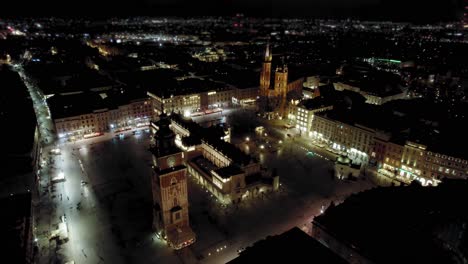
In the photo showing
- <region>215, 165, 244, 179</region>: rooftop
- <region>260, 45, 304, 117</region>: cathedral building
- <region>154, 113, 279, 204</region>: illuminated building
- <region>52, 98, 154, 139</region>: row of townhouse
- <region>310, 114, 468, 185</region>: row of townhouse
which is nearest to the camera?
<region>215, 165, 244, 179</region>: rooftop

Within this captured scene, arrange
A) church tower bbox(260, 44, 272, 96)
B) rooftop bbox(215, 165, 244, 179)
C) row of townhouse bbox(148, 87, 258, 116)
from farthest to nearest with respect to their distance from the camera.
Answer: church tower bbox(260, 44, 272, 96) → row of townhouse bbox(148, 87, 258, 116) → rooftop bbox(215, 165, 244, 179)

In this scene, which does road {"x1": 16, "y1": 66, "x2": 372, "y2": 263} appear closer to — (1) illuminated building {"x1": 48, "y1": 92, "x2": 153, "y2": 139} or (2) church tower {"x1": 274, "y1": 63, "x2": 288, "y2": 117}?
(1) illuminated building {"x1": 48, "y1": 92, "x2": 153, "y2": 139}

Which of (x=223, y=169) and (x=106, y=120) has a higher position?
(x=223, y=169)

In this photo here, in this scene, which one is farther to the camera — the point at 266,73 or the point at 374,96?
the point at 374,96

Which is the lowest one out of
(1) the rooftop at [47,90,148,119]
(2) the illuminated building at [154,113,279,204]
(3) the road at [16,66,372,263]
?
(3) the road at [16,66,372,263]

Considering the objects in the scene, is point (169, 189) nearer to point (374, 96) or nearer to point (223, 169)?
point (223, 169)

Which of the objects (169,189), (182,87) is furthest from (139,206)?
(182,87)

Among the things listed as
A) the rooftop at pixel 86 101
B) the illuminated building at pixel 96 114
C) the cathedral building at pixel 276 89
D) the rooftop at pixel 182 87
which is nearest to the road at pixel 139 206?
the illuminated building at pixel 96 114

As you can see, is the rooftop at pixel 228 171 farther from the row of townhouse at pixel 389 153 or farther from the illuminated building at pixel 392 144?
the row of townhouse at pixel 389 153

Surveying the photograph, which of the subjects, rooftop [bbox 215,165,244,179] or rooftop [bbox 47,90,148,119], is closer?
rooftop [bbox 215,165,244,179]

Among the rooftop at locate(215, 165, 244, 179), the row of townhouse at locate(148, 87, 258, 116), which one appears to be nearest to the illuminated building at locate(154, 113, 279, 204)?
the rooftop at locate(215, 165, 244, 179)
